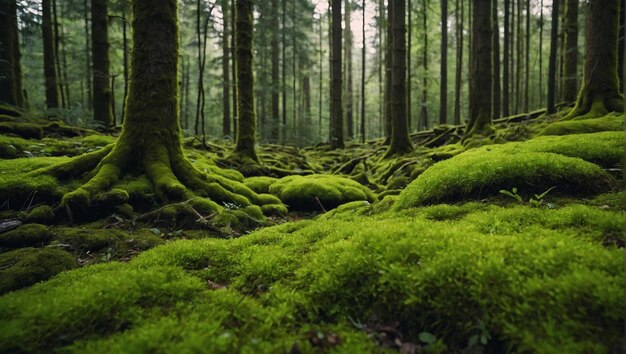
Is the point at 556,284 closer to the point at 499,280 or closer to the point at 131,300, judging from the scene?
the point at 499,280

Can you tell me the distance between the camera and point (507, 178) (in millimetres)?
4219

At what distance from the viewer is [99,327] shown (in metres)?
2.28

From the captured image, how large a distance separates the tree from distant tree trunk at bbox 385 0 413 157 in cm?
740

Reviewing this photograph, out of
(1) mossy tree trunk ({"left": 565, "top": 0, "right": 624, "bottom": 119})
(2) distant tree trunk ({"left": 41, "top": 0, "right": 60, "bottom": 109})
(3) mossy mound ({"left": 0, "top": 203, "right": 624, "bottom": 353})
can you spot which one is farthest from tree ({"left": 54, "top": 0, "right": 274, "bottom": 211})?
(2) distant tree trunk ({"left": 41, "top": 0, "right": 60, "bottom": 109})

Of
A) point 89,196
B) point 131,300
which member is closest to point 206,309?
point 131,300

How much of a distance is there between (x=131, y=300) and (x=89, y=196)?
3115 millimetres

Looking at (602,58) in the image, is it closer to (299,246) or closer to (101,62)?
(299,246)

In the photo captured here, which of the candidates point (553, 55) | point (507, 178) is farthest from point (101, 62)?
point (553, 55)

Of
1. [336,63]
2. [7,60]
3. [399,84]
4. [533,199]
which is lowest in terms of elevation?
[533,199]

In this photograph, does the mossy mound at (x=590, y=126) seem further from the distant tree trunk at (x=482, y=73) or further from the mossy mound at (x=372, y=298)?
the mossy mound at (x=372, y=298)

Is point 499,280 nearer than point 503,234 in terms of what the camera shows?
Yes

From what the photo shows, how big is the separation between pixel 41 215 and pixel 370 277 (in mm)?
4710

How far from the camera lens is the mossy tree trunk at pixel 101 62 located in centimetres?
1055

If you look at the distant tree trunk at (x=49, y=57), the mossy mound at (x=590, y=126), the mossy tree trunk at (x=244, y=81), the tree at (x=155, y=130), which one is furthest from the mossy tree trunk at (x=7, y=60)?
the mossy mound at (x=590, y=126)
